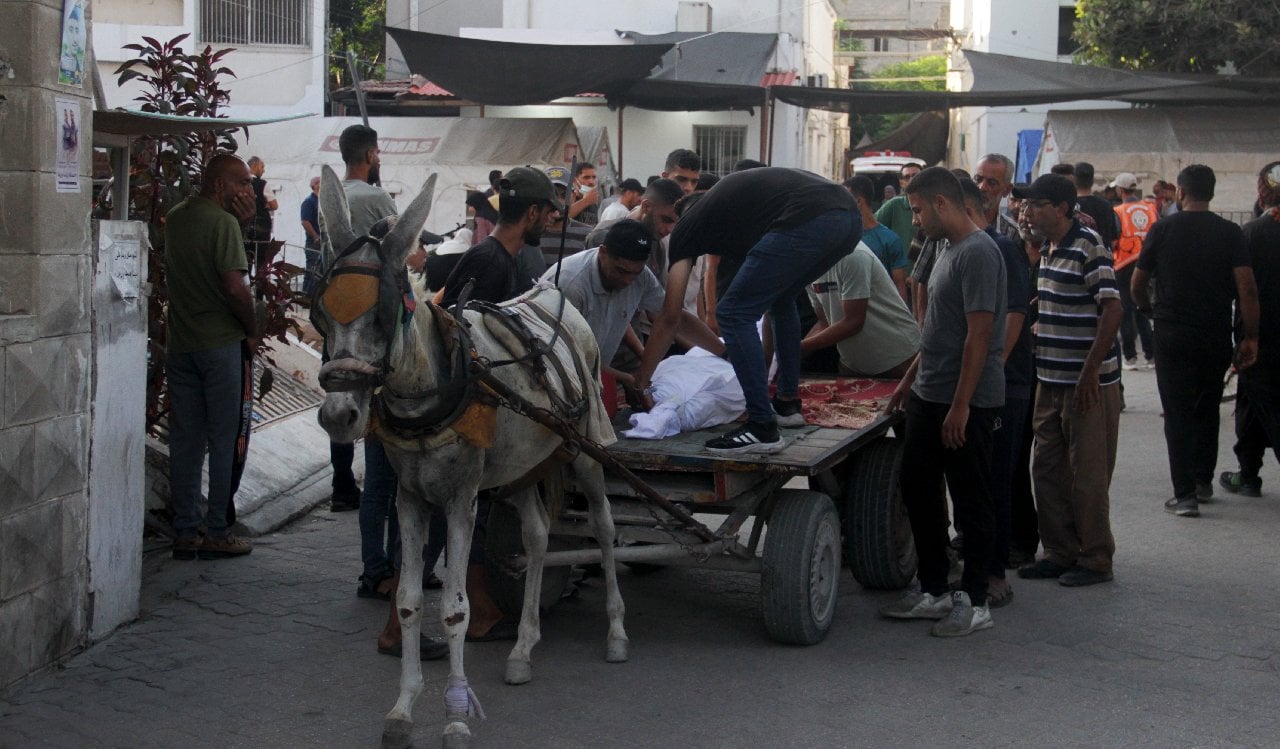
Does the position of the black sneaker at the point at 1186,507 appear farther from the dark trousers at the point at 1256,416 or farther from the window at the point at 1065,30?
the window at the point at 1065,30

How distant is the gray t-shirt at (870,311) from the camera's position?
23.1 feet

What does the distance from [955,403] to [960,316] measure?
41 cm

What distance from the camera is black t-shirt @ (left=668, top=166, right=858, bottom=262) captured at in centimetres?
630

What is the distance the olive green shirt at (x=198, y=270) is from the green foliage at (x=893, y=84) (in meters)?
43.0

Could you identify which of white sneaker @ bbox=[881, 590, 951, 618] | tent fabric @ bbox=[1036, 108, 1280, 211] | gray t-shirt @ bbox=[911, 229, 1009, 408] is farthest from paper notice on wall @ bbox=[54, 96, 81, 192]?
tent fabric @ bbox=[1036, 108, 1280, 211]

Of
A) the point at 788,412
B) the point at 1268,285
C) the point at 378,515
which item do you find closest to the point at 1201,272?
the point at 1268,285

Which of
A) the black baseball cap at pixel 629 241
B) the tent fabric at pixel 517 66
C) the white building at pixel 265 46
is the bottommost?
the black baseball cap at pixel 629 241

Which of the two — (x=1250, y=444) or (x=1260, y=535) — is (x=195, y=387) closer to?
(x=1260, y=535)

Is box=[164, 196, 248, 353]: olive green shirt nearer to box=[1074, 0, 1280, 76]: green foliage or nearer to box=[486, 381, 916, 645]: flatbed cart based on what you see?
box=[486, 381, 916, 645]: flatbed cart

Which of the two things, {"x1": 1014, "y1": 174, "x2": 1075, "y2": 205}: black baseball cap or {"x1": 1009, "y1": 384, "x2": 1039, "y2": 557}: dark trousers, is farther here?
{"x1": 1009, "y1": 384, "x2": 1039, "y2": 557}: dark trousers

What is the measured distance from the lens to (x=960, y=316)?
5910mm

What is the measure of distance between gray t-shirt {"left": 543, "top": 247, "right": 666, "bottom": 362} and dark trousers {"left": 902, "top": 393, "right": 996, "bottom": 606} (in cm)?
137

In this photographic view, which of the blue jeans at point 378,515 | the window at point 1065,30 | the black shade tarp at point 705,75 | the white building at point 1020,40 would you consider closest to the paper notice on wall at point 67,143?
the blue jeans at point 378,515

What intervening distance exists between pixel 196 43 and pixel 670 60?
915cm
